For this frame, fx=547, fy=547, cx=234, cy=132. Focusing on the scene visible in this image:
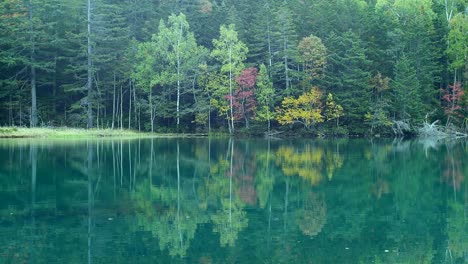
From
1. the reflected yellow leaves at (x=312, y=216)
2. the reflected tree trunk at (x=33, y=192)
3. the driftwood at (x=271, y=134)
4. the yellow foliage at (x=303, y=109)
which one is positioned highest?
the yellow foliage at (x=303, y=109)

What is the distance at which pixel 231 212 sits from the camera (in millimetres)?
12180

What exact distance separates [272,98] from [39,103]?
21.0 metres

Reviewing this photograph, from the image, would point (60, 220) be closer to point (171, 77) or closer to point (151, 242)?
point (151, 242)

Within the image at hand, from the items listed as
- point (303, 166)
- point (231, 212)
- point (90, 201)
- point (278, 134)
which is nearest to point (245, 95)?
point (278, 134)

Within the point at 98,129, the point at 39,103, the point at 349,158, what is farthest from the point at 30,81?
the point at 349,158

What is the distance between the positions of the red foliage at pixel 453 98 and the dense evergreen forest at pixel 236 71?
0.39 feet

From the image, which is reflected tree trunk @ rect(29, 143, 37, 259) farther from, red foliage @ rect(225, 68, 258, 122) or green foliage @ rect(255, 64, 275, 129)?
green foliage @ rect(255, 64, 275, 129)

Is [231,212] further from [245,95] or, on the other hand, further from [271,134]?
[245,95]

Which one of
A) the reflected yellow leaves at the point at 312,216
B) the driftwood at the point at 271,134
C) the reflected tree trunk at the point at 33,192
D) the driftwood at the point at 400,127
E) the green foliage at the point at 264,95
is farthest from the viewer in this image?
the driftwood at the point at 271,134

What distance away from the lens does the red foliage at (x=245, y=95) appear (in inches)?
1884

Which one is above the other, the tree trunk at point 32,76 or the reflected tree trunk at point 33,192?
the tree trunk at point 32,76

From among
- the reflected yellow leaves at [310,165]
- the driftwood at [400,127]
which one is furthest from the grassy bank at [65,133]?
the reflected yellow leaves at [310,165]

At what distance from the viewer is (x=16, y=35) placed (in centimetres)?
4647

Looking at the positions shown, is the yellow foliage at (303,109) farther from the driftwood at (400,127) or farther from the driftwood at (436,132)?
the driftwood at (436,132)
